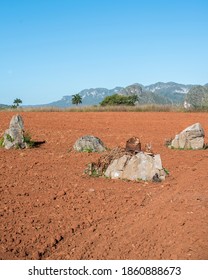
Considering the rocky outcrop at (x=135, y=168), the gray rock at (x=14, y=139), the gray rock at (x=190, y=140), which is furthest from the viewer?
the gray rock at (x=190, y=140)

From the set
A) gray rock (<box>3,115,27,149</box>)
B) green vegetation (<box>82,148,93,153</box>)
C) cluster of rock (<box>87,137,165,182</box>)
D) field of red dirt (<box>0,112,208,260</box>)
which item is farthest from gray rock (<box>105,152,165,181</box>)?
gray rock (<box>3,115,27,149</box>)

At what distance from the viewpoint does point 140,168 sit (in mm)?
9047

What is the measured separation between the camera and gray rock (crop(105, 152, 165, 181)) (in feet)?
29.6

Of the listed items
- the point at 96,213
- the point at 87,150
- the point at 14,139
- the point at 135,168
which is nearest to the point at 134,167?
the point at 135,168

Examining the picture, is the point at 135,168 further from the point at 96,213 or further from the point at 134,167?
the point at 96,213

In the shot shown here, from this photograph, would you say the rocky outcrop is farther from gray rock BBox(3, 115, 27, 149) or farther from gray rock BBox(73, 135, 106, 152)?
gray rock BBox(3, 115, 27, 149)

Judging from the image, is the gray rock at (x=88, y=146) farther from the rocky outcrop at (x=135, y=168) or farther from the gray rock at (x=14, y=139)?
the rocky outcrop at (x=135, y=168)

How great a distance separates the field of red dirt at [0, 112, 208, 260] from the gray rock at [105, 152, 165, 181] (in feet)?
0.87

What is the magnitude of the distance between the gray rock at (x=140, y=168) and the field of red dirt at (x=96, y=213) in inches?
10.5

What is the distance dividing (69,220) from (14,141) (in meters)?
6.82

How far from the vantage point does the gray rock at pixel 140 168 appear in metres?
9.02

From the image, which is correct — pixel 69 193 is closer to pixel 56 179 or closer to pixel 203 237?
pixel 56 179

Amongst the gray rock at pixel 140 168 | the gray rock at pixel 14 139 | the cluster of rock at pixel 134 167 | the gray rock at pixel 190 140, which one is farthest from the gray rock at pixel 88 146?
the gray rock at pixel 140 168

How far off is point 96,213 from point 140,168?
2364 millimetres
